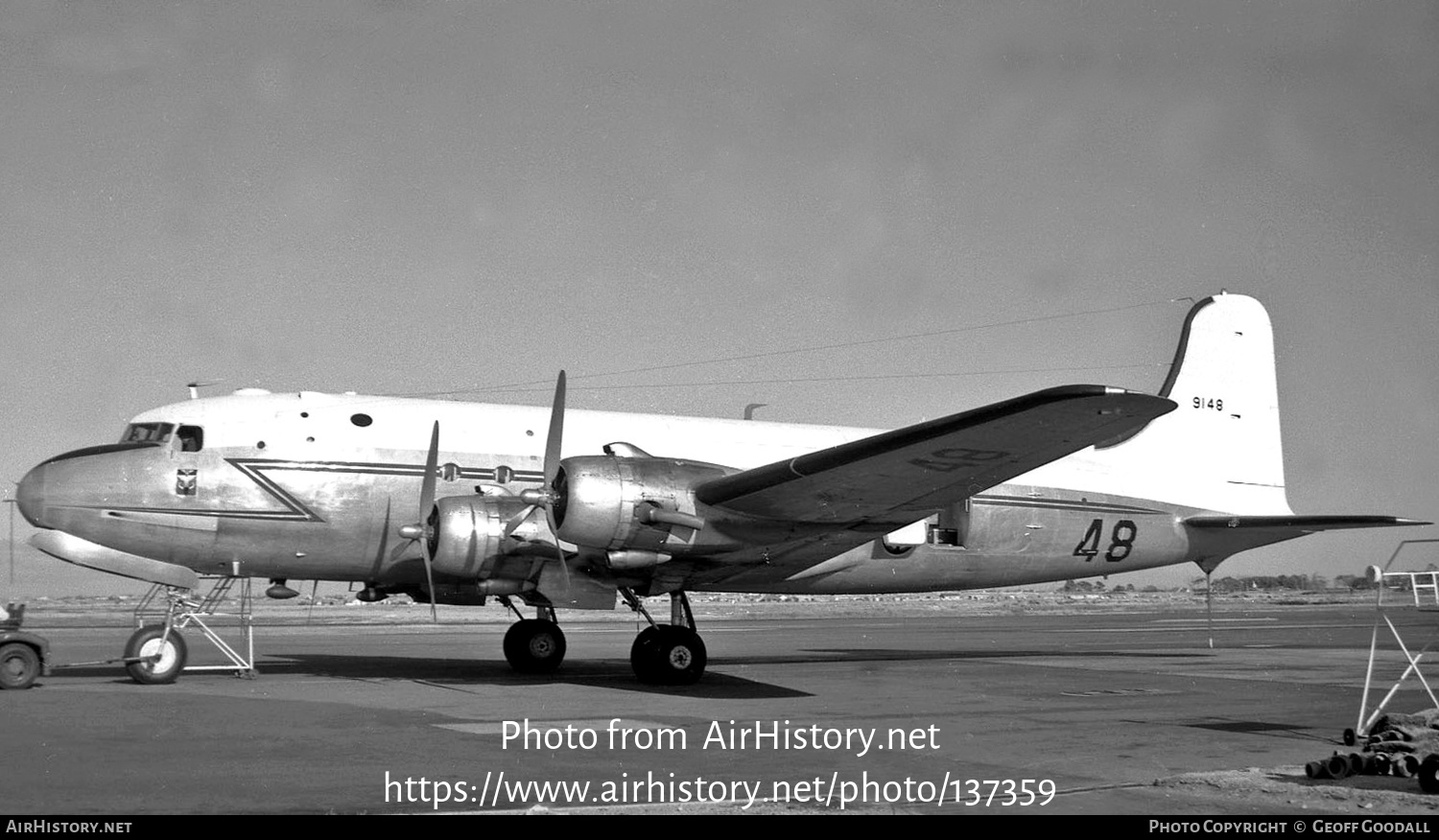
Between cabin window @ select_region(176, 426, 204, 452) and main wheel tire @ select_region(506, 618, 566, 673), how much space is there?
14.9 feet

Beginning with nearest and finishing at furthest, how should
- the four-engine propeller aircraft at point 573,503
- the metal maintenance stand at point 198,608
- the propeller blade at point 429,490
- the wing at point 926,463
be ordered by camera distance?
the wing at point 926,463, the four-engine propeller aircraft at point 573,503, the metal maintenance stand at point 198,608, the propeller blade at point 429,490

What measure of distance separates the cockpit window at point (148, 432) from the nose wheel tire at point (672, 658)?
6.49m

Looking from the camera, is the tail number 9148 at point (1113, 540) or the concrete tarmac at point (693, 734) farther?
the tail number 9148 at point (1113, 540)

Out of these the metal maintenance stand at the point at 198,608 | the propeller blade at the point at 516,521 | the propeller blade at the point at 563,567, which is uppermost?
the propeller blade at the point at 516,521

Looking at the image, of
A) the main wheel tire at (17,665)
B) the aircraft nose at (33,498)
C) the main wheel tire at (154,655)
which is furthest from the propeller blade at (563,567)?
the aircraft nose at (33,498)

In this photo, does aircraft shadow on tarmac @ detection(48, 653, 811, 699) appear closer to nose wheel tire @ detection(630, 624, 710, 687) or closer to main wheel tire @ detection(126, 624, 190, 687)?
nose wheel tire @ detection(630, 624, 710, 687)

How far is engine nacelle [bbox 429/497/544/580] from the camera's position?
48.1 ft

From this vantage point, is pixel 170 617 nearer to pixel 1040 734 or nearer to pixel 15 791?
pixel 15 791

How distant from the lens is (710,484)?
13.9 metres

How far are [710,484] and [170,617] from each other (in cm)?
668

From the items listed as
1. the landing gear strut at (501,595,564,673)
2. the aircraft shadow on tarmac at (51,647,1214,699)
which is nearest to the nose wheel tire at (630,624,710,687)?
the aircraft shadow on tarmac at (51,647,1214,699)

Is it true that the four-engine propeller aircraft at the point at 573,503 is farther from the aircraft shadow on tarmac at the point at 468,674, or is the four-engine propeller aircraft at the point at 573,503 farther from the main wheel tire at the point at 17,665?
the main wheel tire at the point at 17,665

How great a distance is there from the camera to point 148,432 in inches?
627

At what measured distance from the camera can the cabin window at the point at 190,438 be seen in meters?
15.8
